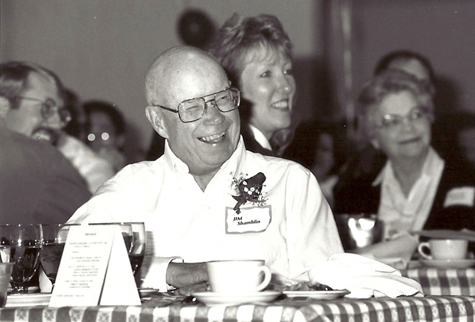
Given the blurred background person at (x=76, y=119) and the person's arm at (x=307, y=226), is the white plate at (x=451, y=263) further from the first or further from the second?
the blurred background person at (x=76, y=119)

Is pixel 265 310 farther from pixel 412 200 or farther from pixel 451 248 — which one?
pixel 412 200

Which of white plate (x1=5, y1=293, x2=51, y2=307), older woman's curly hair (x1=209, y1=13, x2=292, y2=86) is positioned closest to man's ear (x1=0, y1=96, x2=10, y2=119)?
older woman's curly hair (x1=209, y1=13, x2=292, y2=86)

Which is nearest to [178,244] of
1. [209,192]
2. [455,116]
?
[209,192]

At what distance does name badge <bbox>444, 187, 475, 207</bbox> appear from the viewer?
383 centimetres

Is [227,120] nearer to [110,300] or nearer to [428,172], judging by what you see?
[110,300]

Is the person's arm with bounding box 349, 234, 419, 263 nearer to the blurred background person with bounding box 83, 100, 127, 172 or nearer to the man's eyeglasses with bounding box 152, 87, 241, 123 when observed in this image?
the man's eyeglasses with bounding box 152, 87, 241, 123

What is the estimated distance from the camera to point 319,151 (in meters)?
6.18

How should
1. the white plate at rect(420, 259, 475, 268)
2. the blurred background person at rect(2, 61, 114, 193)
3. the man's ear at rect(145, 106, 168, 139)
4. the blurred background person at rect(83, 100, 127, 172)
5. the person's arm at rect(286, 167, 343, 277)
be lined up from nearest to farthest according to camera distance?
1. the person's arm at rect(286, 167, 343, 277)
2. the man's ear at rect(145, 106, 168, 139)
3. the white plate at rect(420, 259, 475, 268)
4. the blurred background person at rect(2, 61, 114, 193)
5. the blurred background person at rect(83, 100, 127, 172)

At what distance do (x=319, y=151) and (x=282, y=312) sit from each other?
16.2ft

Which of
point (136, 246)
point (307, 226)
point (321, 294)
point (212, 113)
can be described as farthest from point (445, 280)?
point (136, 246)

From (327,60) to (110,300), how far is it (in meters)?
5.76

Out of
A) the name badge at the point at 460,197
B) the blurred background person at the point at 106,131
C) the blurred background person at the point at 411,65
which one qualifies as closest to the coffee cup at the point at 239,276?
the name badge at the point at 460,197

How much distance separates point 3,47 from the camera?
210 inches

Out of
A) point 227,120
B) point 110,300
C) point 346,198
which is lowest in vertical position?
point 346,198
